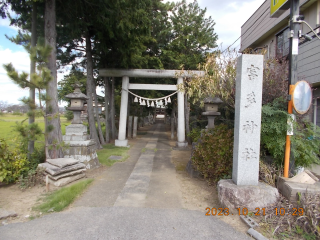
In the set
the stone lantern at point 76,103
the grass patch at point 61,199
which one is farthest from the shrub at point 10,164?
the stone lantern at point 76,103

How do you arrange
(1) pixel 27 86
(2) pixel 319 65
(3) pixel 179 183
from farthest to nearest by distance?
(2) pixel 319 65 → (3) pixel 179 183 → (1) pixel 27 86

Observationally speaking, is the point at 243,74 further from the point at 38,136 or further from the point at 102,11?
the point at 102,11

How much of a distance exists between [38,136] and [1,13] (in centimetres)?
483

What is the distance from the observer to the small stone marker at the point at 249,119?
3.89 meters

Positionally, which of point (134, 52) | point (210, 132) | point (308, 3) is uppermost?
point (308, 3)

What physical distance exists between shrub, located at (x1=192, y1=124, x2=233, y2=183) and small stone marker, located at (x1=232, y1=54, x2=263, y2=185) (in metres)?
0.82

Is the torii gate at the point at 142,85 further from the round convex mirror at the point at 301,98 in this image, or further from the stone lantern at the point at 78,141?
the round convex mirror at the point at 301,98

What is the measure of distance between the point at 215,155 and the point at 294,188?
171cm

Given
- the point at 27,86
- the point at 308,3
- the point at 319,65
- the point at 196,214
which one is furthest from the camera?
the point at 308,3

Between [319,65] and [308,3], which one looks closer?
[319,65]

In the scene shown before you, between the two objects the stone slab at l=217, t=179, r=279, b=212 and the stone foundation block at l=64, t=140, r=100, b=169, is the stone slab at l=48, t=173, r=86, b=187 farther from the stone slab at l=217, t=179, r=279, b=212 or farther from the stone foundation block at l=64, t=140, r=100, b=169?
the stone slab at l=217, t=179, r=279, b=212

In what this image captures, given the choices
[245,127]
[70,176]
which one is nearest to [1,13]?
[70,176]

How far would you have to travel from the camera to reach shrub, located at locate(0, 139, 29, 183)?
4.80m

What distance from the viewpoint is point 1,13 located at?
690 cm
